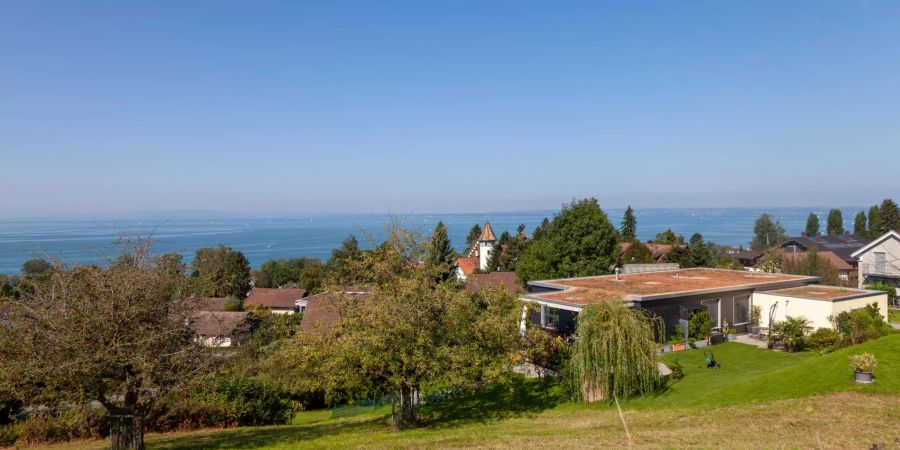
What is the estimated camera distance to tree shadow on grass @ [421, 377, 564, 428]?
16.4 m

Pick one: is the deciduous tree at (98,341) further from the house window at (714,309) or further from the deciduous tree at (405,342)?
the house window at (714,309)

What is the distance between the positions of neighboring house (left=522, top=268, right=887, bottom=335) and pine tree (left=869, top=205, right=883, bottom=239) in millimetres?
77262

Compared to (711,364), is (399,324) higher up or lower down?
higher up

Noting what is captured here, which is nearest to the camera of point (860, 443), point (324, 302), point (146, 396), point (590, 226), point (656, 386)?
point (860, 443)

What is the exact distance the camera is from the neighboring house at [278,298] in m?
59.6

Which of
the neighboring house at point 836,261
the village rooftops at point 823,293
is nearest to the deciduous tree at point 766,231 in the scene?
the neighboring house at point 836,261

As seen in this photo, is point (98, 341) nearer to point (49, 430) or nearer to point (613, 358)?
point (49, 430)

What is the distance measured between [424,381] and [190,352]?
5.81 m

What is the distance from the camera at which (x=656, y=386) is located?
1741 cm

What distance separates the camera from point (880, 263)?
48.2m

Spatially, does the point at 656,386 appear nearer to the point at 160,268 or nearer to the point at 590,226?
the point at 160,268

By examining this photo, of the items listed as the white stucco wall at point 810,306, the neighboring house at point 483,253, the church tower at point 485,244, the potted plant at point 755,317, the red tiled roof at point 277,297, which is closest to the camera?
the white stucco wall at point 810,306

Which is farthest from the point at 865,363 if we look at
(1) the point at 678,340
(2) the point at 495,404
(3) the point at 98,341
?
(3) the point at 98,341

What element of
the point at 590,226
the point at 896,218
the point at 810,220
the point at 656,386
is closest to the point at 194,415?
the point at 656,386
